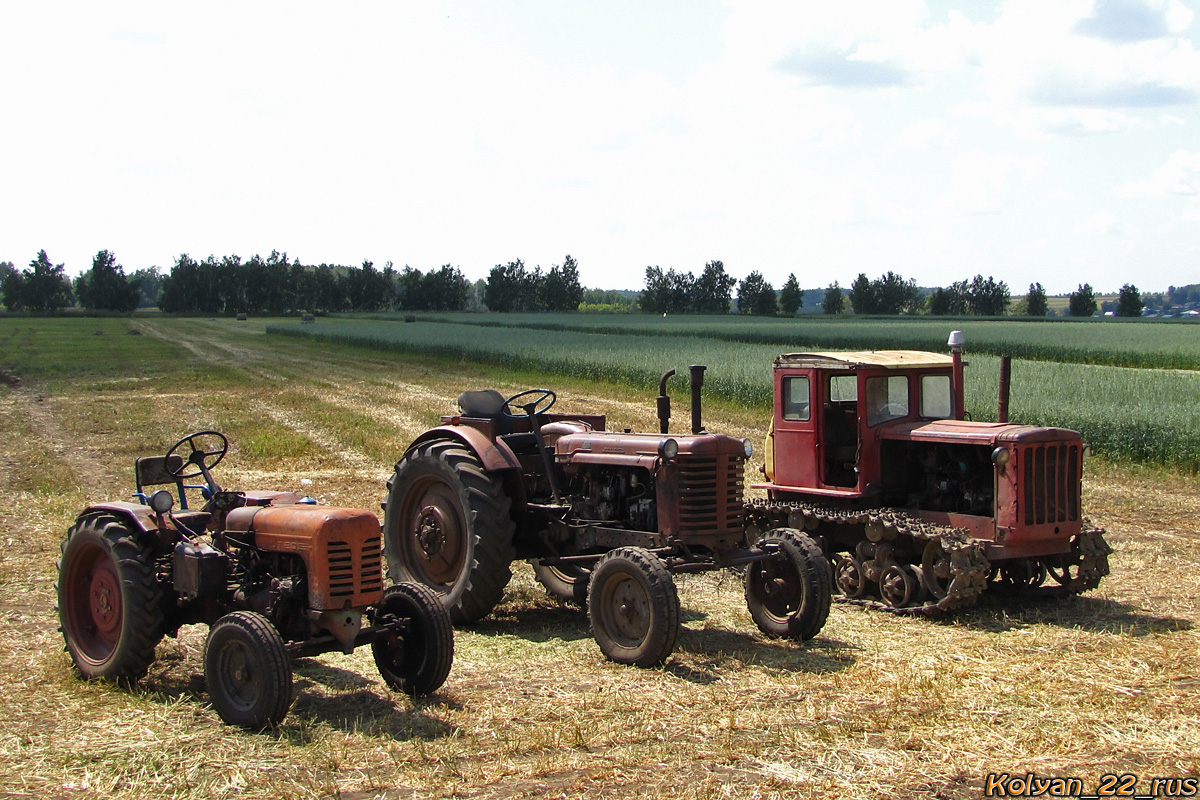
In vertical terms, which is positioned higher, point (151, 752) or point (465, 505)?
point (465, 505)

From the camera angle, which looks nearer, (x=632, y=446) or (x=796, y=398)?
(x=632, y=446)

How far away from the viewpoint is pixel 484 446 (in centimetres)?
829

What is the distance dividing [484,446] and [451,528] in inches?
27.6

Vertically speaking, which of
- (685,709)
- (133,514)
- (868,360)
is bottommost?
(685,709)

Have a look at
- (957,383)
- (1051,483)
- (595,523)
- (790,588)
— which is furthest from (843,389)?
(595,523)

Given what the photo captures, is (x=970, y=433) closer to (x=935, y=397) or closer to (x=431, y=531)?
(x=935, y=397)

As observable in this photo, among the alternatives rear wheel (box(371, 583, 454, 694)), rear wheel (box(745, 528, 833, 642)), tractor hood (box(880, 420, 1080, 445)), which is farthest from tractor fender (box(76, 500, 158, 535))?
tractor hood (box(880, 420, 1080, 445))

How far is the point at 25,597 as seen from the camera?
28.0 feet

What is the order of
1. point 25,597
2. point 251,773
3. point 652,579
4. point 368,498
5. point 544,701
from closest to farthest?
point 251,773 → point 544,701 → point 652,579 → point 25,597 → point 368,498

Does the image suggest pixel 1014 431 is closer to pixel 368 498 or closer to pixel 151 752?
pixel 151 752

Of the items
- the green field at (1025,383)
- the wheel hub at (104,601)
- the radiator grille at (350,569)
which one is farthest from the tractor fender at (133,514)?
the green field at (1025,383)

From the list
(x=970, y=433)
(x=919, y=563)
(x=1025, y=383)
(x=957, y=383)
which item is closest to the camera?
(x=970, y=433)

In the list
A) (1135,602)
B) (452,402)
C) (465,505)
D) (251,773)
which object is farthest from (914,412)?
(452,402)

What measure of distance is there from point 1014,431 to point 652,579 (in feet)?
11.6
